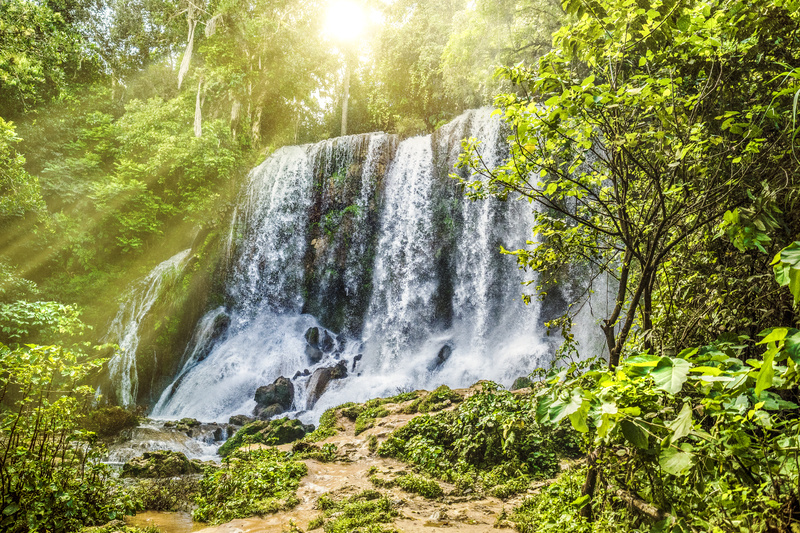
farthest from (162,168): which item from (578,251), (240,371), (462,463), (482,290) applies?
(578,251)

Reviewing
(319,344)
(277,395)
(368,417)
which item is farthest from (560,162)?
(319,344)

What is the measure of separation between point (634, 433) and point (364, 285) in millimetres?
15673

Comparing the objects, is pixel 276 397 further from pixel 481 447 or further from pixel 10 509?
pixel 10 509

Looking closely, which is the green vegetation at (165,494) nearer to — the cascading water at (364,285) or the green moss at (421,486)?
the green moss at (421,486)

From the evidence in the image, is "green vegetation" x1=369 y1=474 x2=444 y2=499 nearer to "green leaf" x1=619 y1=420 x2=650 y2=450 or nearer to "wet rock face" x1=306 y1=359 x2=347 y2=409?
"green leaf" x1=619 y1=420 x2=650 y2=450

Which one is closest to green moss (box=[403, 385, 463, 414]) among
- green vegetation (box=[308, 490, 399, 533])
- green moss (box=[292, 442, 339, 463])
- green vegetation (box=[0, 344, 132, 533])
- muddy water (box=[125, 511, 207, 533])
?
green moss (box=[292, 442, 339, 463])

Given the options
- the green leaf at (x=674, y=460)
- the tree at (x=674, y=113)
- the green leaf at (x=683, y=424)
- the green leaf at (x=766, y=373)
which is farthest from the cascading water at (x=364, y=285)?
the green leaf at (x=766, y=373)

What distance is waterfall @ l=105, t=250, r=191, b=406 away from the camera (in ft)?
45.9

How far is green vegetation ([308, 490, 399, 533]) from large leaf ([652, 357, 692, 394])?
11.0ft

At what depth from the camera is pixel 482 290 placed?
14.2m

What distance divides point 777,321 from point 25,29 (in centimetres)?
1390

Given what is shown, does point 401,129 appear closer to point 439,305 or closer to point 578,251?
point 439,305

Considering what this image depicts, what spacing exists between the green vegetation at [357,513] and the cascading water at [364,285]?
775cm

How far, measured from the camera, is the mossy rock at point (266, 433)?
368 inches
